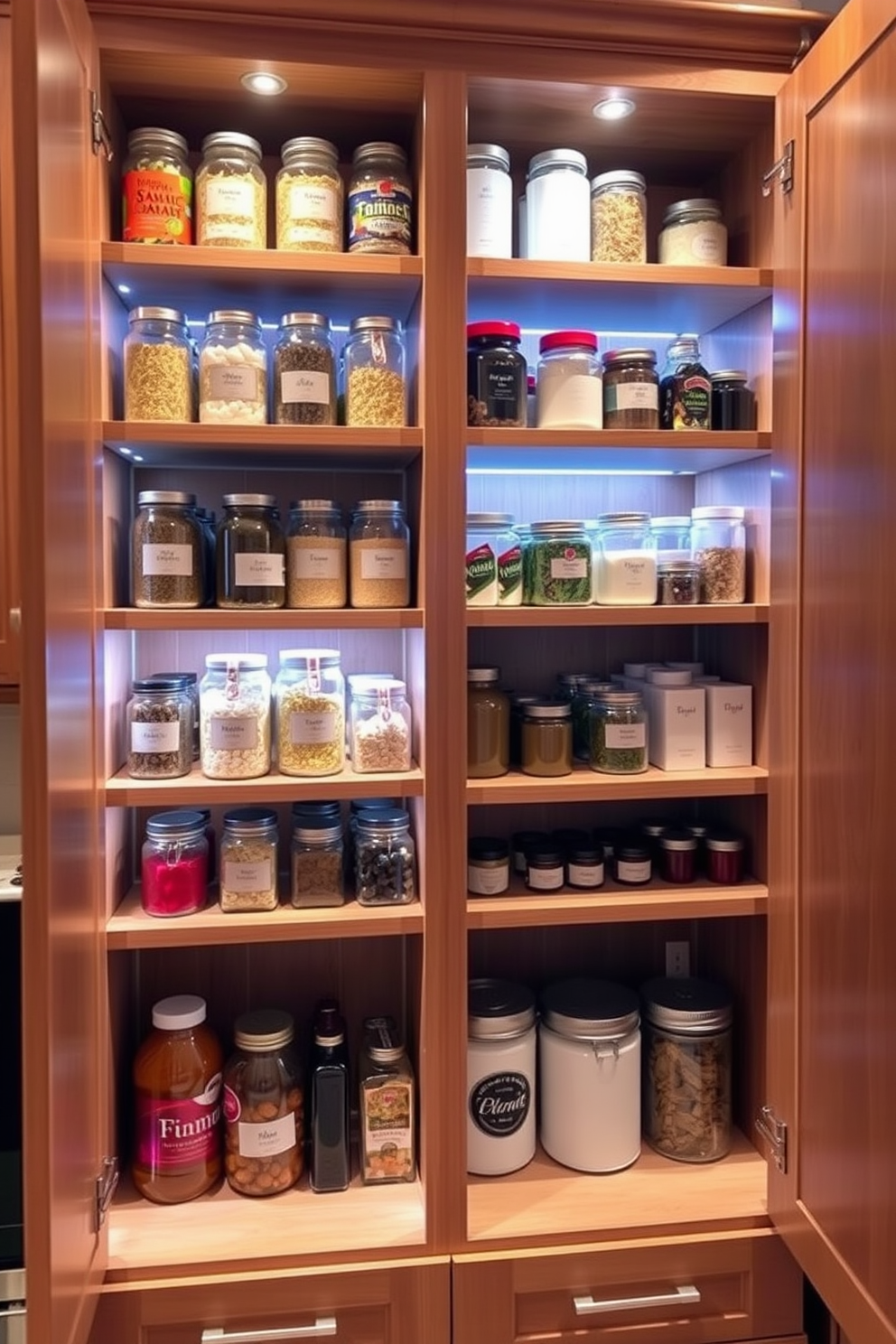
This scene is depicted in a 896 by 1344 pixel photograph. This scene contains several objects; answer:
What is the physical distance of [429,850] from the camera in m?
1.24

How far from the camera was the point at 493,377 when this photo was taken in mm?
1290

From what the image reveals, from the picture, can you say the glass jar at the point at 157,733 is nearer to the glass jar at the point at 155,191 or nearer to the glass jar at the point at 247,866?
the glass jar at the point at 247,866

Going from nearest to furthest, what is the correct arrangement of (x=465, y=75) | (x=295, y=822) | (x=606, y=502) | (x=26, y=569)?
(x=26, y=569)
(x=465, y=75)
(x=295, y=822)
(x=606, y=502)

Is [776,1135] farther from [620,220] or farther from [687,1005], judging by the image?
[620,220]

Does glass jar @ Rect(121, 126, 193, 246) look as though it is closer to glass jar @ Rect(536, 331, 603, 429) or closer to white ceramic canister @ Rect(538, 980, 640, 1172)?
glass jar @ Rect(536, 331, 603, 429)

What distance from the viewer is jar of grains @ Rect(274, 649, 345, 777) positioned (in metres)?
1.27

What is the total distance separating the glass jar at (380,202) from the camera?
1258 millimetres

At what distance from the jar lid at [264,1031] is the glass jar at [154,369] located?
86cm

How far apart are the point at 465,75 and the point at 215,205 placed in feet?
1.19

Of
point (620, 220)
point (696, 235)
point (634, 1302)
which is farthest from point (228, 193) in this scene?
point (634, 1302)

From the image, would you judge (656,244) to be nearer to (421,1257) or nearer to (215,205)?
(215,205)

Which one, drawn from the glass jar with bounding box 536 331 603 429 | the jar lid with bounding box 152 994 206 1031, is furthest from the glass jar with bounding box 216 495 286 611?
the jar lid with bounding box 152 994 206 1031

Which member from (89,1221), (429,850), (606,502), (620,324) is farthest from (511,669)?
(89,1221)

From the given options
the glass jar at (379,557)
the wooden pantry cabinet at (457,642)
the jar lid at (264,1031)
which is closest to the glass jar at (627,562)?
the wooden pantry cabinet at (457,642)
